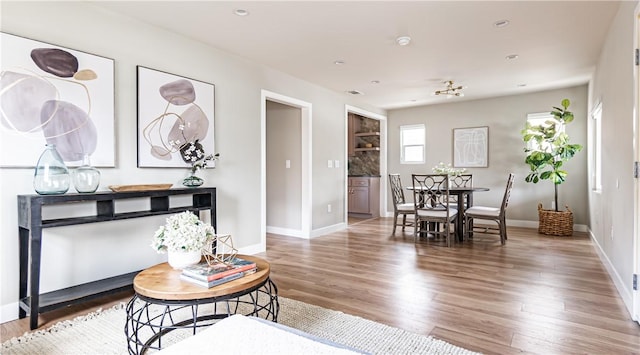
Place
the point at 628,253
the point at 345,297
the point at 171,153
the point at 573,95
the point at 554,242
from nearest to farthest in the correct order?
1. the point at 628,253
2. the point at 345,297
3. the point at 171,153
4. the point at 554,242
5. the point at 573,95

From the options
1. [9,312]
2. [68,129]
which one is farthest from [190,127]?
[9,312]

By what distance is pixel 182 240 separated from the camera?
73.7 inches

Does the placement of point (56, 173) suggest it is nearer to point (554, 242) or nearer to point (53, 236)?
point (53, 236)

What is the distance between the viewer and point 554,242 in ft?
16.2

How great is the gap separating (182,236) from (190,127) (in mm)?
1979

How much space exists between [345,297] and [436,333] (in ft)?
2.71

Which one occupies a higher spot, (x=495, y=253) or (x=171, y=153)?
(x=171, y=153)

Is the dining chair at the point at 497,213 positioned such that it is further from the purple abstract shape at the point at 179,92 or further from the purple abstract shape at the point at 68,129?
the purple abstract shape at the point at 68,129

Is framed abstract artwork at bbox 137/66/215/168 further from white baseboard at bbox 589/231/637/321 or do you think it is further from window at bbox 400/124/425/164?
window at bbox 400/124/425/164

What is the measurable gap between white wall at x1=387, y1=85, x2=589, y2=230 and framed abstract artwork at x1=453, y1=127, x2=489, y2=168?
0.28 feet

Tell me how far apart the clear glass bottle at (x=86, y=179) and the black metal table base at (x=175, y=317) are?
99 cm

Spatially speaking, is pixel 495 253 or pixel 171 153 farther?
pixel 495 253

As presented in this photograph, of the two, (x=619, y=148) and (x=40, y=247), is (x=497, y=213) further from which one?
(x=40, y=247)

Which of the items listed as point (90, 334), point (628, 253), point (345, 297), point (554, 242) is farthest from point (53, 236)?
point (554, 242)
